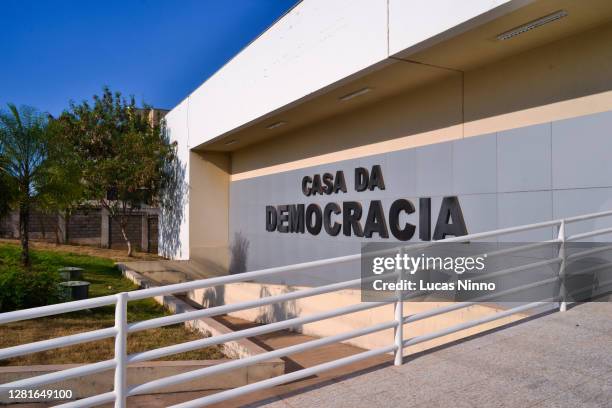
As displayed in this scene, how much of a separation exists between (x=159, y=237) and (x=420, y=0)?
16.7m

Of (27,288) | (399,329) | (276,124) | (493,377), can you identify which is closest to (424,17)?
(399,329)

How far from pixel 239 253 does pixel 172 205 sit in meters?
3.91

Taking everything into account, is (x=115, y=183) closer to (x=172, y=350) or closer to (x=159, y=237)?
(x=159, y=237)

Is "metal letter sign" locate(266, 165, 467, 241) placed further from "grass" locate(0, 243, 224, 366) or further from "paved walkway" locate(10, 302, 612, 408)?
"grass" locate(0, 243, 224, 366)

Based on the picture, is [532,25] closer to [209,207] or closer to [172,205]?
[209,207]

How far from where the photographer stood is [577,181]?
23.0 ft

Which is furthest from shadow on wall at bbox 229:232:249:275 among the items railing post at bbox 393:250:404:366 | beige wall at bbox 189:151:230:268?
railing post at bbox 393:250:404:366

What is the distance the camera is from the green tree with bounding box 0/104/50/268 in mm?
11141

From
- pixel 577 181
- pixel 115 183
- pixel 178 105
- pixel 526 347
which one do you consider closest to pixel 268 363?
pixel 526 347

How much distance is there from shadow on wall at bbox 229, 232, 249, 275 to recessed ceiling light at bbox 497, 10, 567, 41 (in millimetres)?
11630

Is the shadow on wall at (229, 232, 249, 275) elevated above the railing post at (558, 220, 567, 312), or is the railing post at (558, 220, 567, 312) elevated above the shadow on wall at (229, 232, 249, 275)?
the railing post at (558, 220, 567, 312)

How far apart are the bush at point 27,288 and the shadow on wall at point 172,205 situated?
922 cm

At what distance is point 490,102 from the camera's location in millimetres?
8461

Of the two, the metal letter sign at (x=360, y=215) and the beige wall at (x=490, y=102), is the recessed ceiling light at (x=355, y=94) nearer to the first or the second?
the beige wall at (x=490, y=102)
